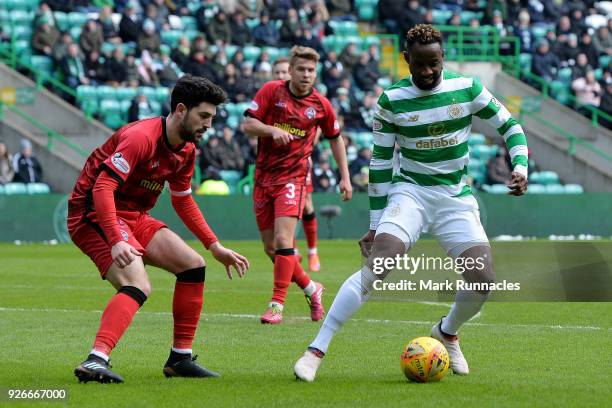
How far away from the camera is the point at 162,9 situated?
2783cm

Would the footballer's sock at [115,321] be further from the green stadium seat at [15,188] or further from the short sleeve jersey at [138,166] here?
the green stadium seat at [15,188]

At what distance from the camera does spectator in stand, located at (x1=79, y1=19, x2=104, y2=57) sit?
2570cm

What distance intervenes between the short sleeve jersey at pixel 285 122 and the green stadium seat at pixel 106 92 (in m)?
14.6

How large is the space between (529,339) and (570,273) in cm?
689

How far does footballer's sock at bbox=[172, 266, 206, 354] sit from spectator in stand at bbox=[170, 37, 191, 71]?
1930 cm

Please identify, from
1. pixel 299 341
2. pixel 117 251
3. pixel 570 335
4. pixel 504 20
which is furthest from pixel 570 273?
pixel 504 20

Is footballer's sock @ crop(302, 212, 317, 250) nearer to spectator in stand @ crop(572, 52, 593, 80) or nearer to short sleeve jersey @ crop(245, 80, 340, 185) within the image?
short sleeve jersey @ crop(245, 80, 340, 185)

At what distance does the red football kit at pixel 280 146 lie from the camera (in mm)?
12016

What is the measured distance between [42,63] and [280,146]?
1563cm

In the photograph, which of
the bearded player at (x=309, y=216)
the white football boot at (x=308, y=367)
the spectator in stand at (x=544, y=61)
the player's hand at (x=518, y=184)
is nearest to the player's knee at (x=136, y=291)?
the white football boot at (x=308, y=367)

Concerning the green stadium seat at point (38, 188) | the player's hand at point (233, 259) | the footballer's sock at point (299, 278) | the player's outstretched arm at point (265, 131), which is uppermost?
the player's hand at point (233, 259)

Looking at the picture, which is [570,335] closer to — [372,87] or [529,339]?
[529,339]

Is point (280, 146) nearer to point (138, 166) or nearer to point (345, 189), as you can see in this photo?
point (345, 189)

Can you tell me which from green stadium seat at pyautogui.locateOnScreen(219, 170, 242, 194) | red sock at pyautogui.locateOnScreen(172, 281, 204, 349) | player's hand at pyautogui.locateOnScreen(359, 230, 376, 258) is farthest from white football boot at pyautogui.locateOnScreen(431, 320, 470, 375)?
green stadium seat at pyautogui.locateOnScreen(219, 170, 242, 194)
